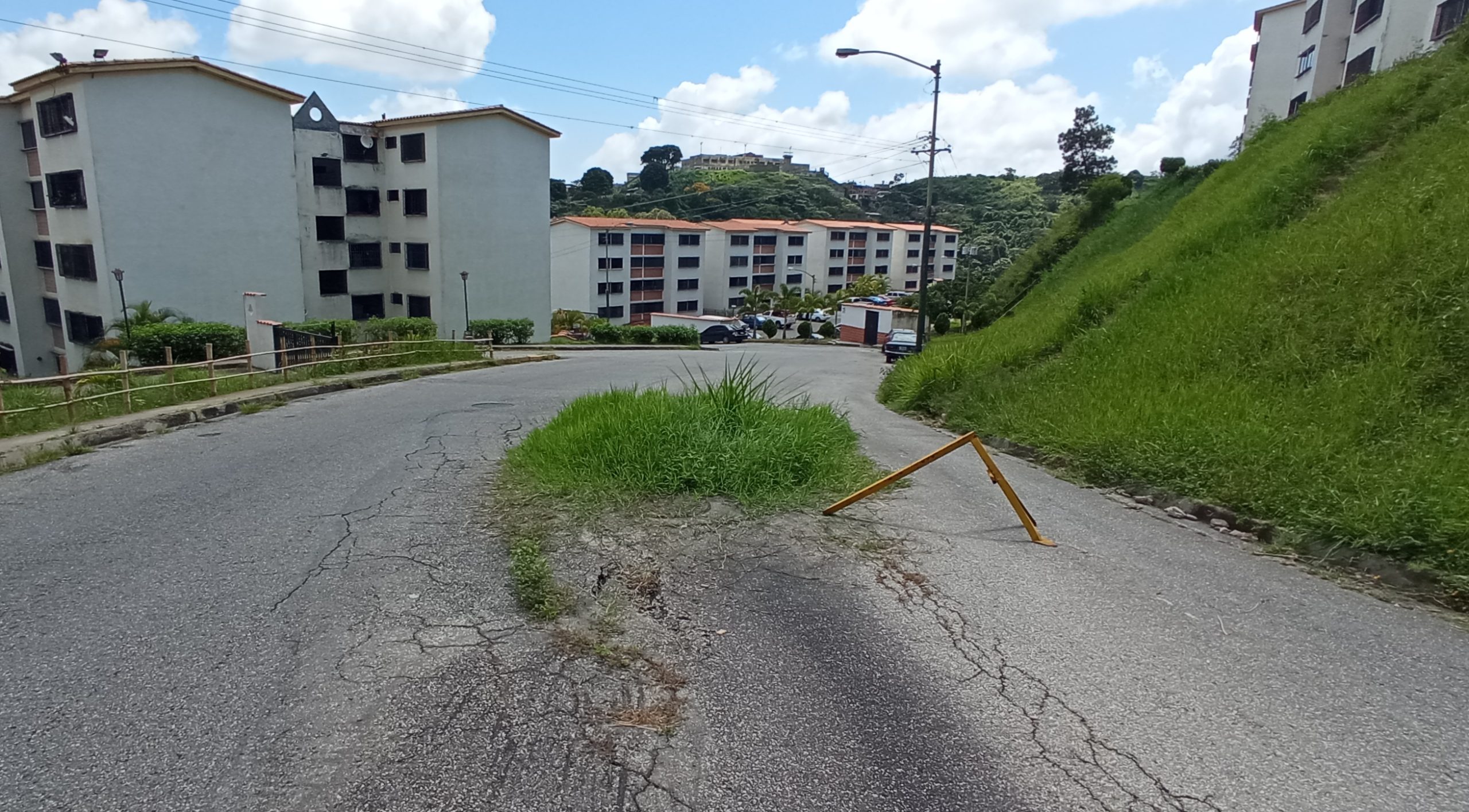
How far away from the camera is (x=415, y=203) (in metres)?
36.1

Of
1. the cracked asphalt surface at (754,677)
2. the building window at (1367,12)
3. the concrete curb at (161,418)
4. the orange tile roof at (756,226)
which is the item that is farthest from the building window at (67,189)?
the orange tile roof at (756,226)

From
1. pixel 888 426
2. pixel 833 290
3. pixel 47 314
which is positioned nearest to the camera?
pixel 888 426

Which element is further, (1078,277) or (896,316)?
(896,316)

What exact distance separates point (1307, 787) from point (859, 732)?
1.96 metres

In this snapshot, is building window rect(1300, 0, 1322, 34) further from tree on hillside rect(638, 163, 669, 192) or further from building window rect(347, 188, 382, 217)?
tree on hillside rect(638, 163, 669, 192)

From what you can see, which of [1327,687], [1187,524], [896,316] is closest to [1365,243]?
[1187,524]

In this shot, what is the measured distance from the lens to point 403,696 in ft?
14.3

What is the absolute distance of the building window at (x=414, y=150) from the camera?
35500mm

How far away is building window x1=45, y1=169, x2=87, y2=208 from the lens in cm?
2598

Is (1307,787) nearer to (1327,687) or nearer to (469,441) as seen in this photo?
(1327,687)

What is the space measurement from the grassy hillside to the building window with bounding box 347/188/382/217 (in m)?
29.3

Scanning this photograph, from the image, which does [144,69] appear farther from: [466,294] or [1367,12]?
[1367,12]

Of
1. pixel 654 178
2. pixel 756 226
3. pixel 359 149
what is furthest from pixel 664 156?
pixel 359 149

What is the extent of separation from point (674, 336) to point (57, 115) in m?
26.4
